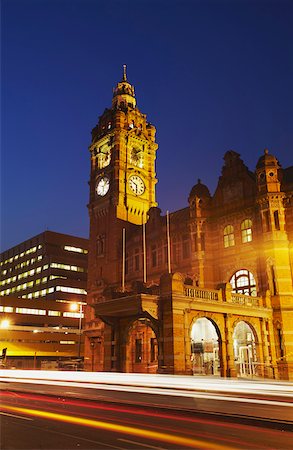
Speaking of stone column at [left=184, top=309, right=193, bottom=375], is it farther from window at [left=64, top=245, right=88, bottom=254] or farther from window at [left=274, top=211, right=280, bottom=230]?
window at [left=64, top=245, right=88, bottom=254]

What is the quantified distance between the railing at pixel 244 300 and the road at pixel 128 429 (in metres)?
20.7

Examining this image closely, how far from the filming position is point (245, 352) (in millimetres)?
37031

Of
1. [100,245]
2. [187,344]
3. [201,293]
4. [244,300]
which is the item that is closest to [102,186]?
[100,245]

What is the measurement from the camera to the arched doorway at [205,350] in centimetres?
3572

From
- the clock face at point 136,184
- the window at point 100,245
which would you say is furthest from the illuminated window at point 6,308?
the clock face at point 136,184

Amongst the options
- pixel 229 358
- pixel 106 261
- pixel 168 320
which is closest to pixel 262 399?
pixel 168 320

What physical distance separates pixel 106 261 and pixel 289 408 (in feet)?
142

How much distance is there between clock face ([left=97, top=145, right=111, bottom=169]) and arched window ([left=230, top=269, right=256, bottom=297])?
31679 millimetres

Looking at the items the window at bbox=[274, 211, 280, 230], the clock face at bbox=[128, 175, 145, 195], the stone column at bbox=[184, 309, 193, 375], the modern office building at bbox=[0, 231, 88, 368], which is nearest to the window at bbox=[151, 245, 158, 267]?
the modern office building at bbox=[0, 231, 88, 368]

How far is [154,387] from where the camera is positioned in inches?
779

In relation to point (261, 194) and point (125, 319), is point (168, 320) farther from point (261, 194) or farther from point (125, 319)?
point (261, 194)

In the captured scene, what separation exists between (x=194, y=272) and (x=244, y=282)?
5.34 meters

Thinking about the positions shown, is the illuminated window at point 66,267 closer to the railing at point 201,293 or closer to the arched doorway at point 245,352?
the arched doorway at point 245,352

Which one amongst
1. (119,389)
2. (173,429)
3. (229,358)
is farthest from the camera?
(229,358)
